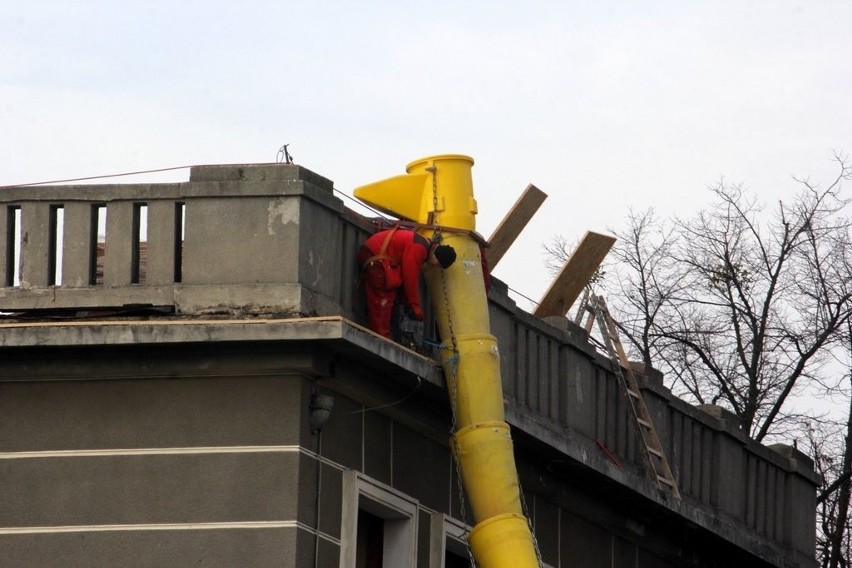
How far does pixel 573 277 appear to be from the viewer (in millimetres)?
24797

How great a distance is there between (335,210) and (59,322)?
252 cm

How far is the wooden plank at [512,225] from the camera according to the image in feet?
77.3

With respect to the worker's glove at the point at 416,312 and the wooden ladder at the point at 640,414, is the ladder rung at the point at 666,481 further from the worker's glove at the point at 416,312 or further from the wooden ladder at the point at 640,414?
the worker's glove at the point at 416,312

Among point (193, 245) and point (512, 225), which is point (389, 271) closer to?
point (193, 245)

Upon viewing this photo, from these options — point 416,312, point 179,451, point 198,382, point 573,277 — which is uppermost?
point 573,277

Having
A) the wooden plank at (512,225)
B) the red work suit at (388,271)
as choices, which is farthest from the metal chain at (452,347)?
the wooden plank at (512,225)

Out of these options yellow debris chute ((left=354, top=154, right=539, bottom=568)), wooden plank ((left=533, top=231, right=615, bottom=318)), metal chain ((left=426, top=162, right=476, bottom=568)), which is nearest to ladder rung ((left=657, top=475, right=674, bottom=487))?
wooden plank ((left=533, top=231, right=615, bottom=318))

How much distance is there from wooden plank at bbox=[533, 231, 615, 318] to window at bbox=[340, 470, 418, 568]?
483 centimetres

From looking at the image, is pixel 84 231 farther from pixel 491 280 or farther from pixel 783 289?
pixel 783 289

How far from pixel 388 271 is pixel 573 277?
567 centimetres

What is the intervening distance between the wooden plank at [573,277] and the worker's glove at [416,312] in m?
4.95

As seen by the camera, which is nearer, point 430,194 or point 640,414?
point 430,194

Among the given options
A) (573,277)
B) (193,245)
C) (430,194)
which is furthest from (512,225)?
(193,245)

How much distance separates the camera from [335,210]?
19.2 meters
